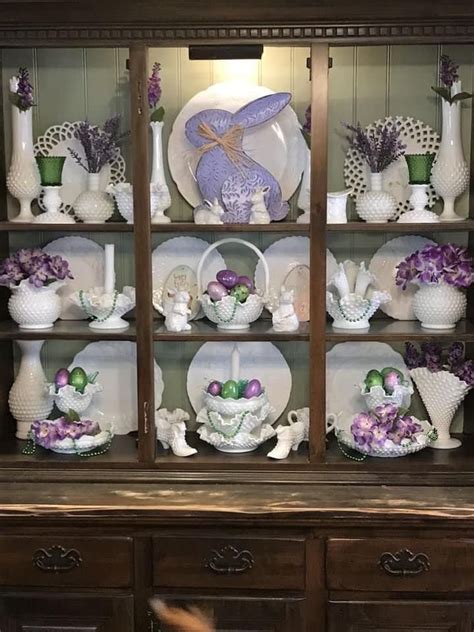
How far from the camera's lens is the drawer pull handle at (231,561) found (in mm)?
2197

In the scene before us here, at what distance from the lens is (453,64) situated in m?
2.48

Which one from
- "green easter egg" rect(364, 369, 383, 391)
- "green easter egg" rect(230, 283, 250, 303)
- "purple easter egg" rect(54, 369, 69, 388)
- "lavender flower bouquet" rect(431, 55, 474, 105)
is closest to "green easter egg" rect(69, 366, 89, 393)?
"purple easter egg" rect(54, 369, 69, 388)

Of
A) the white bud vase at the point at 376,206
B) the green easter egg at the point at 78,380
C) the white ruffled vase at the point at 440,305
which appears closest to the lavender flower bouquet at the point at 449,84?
the white bud vase at the point at 376,206

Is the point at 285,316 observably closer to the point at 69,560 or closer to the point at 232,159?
the point at 232,159

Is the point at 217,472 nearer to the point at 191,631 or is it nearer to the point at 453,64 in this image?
the point at 191,631

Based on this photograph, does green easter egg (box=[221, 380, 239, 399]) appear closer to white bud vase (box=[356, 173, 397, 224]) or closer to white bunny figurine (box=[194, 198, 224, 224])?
white bunny figurine (box=[194, 198, 224, 224])

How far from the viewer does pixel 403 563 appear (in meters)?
2.18

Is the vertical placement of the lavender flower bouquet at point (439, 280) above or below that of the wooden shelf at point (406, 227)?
below

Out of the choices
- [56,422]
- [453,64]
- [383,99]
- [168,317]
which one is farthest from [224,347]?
[453,64]

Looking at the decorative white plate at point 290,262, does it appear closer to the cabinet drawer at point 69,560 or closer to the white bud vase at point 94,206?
the white bud vase at point 94,206

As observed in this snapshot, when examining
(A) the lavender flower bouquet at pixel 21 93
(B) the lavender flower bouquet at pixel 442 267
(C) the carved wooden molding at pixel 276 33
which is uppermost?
(C) the carved wooden molding at pixel 276 33

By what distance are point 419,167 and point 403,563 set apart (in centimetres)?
112

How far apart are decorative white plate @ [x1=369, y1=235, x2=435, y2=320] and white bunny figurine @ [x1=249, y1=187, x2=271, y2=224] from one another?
→ 17.1 inches

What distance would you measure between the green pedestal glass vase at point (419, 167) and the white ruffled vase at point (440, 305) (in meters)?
0.31
